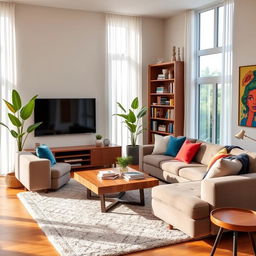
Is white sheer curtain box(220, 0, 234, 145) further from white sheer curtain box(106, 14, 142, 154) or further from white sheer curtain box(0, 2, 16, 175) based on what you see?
white sheer curtain box(0, 2, 16, 175)

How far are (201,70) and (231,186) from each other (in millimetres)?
4239

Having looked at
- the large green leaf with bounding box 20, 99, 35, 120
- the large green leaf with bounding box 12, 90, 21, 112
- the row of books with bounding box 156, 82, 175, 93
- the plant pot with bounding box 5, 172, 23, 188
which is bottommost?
the plant pot with bounding box 5, 172, 23, 188

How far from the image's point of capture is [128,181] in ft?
15.8

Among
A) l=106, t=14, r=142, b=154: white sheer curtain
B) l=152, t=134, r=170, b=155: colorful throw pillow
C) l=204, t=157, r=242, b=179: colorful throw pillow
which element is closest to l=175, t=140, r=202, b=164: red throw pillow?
l=152, t=134, r=170, b=155: colorful throw pillow

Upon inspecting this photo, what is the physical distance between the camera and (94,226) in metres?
4.25

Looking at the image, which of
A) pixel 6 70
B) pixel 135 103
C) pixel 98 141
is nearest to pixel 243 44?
pixel 135 103

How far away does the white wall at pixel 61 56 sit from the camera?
7234 millimetres

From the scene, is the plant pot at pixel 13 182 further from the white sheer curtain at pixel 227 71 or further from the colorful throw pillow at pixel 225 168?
the white sheer curtain at pixel 227 71

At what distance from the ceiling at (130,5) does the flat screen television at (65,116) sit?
1.89 m

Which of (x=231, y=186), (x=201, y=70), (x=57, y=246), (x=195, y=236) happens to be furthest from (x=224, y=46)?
(x=57, y=246)

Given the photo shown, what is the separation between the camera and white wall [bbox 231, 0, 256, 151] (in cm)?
608

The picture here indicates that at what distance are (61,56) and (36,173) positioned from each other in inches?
118

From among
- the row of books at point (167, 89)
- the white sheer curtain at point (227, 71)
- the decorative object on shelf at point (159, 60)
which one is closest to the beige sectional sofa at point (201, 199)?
the white sheer curtain at point (227, 71)

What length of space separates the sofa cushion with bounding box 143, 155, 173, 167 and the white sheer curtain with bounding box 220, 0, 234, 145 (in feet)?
4.06
